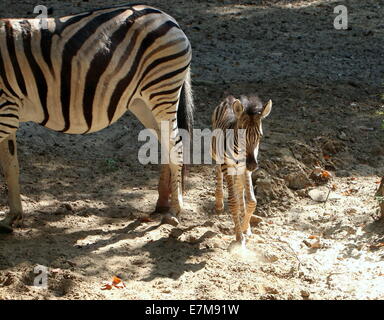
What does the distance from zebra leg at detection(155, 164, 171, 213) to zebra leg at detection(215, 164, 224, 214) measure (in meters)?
0.59

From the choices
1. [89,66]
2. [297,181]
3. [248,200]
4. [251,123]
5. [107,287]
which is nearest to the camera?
[107,287]

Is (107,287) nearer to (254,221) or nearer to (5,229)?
(5,229)

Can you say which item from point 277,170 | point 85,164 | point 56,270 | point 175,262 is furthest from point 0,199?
point 277,170

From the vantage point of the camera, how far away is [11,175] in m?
7.07

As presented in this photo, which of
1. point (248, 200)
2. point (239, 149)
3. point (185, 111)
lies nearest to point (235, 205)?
point (248, 200)

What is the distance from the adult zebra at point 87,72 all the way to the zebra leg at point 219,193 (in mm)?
496

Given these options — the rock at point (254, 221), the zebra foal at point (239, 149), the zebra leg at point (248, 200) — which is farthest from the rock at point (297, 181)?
the zebra leg at point (248, 200)

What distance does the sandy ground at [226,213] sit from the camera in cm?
621

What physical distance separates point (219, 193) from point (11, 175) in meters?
2.44

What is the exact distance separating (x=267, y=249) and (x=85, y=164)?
127 inches

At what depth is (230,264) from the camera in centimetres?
654

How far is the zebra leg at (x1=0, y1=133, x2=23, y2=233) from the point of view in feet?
23.0

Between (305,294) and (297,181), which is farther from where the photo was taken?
(297,181)

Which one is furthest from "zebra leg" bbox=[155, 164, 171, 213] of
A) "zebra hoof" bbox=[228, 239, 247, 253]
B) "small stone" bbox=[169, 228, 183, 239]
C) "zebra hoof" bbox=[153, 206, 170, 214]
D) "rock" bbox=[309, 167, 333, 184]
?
"rock" bbox=[309, 167, 333, 184]
